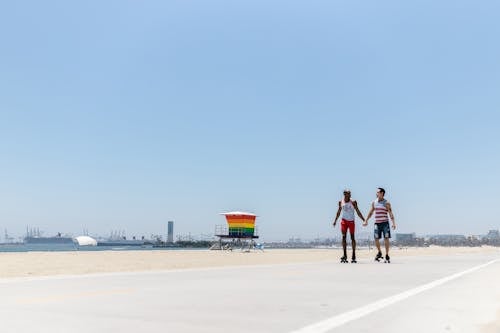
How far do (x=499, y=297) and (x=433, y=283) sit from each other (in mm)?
2116

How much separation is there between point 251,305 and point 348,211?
10861 mm

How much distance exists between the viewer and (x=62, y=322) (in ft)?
16.9

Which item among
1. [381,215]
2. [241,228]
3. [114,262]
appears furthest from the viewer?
[241,228]

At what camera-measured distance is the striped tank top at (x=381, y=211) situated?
16.5 m

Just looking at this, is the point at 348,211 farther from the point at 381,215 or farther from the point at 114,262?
the point at 114,262

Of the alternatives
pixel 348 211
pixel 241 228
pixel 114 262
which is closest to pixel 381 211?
pixel 348 211

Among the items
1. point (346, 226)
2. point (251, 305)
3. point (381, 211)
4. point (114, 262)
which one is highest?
point (381, 211)

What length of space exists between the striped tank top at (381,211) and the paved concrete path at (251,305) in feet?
22.1

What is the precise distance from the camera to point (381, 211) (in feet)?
54.7

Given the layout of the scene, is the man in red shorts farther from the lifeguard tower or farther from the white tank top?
the lifeguard tower

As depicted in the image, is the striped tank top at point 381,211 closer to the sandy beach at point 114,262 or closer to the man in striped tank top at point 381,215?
the man in striped tank top at point 381,215

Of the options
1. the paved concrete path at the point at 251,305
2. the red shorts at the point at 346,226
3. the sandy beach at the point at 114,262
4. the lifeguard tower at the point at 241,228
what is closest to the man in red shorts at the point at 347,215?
the red shorts at the point at 346,226

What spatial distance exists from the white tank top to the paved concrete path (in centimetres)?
688

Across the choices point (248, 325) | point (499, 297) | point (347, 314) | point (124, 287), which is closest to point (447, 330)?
point (347, 314)
